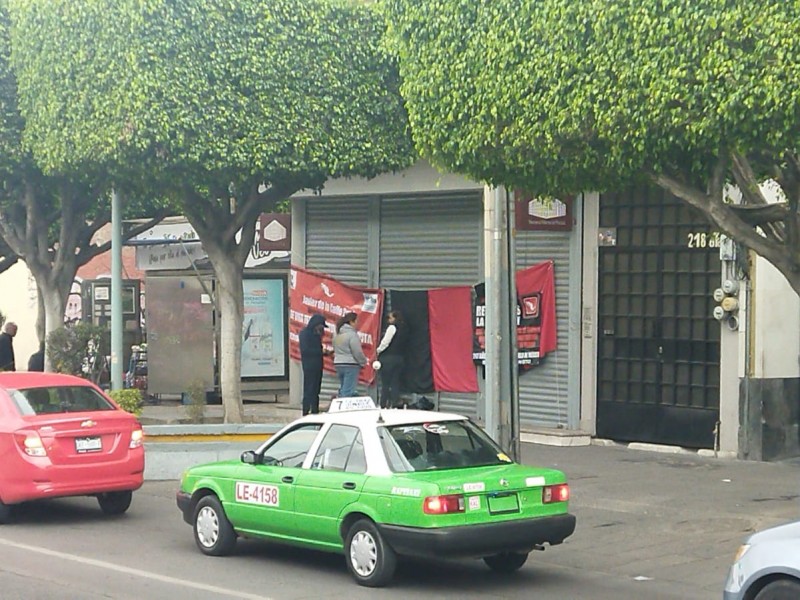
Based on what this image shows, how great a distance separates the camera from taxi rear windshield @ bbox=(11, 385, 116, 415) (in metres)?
13.8

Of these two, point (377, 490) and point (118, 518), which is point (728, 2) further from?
point (118, 518)

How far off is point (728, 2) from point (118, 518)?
8.15 m

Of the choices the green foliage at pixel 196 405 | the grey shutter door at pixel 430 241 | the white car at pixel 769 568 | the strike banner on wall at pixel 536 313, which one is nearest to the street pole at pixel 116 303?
the green foliage at pixel 196 405

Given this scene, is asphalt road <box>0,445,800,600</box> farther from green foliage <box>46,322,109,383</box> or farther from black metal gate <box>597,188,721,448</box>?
green foliage <box>46,322,109,383</box>

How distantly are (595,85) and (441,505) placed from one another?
4.24 metres

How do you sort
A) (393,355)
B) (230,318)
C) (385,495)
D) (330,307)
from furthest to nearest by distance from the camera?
(330,307) → (393,355) → (230,318) → (385,495)

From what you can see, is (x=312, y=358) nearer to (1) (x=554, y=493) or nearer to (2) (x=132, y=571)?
(2) (x=132, y=571)

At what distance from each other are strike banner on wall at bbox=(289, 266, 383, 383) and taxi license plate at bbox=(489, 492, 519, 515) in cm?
1252

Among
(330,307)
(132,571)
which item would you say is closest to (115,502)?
(132,571)

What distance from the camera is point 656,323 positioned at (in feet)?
62.0

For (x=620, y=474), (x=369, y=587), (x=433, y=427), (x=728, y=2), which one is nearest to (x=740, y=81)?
(x=728, y=2)

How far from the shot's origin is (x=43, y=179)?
76.3ft

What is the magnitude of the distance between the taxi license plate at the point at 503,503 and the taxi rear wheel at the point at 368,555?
85 cm

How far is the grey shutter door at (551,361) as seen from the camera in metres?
20.1
